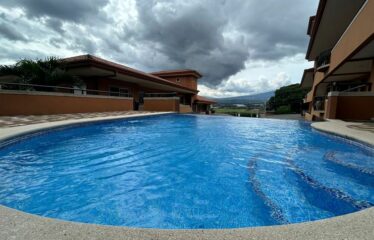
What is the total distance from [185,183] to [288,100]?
6589 cm

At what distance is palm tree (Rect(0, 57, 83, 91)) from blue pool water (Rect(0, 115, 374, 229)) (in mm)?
8064

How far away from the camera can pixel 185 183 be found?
4016mm

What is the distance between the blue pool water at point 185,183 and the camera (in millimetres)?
2855

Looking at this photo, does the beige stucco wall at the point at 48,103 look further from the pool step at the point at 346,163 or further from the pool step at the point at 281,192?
the pool step at the point at 346,163

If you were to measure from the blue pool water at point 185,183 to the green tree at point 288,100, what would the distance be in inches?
2126

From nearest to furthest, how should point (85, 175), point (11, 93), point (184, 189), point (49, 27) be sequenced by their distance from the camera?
point (184, 189)
point (85, 175)
point (11, 93)
point (49, 27)

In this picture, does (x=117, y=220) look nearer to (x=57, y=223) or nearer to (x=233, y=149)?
(x=57, y=223)

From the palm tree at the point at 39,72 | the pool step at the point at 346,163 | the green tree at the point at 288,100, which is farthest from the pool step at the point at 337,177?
the green tree at the point at 288,100

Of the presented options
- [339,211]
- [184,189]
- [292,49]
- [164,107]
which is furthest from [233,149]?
[292,49]

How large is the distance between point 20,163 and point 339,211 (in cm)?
675

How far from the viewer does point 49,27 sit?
50.5 feet

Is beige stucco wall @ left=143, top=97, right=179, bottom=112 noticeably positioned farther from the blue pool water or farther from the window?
the blue pool water

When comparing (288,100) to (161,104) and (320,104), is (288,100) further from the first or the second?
(161,104)

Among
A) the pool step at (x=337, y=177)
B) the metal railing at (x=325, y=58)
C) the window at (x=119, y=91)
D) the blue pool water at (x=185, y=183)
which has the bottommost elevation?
the blue pool water at (x=185, y=183)
